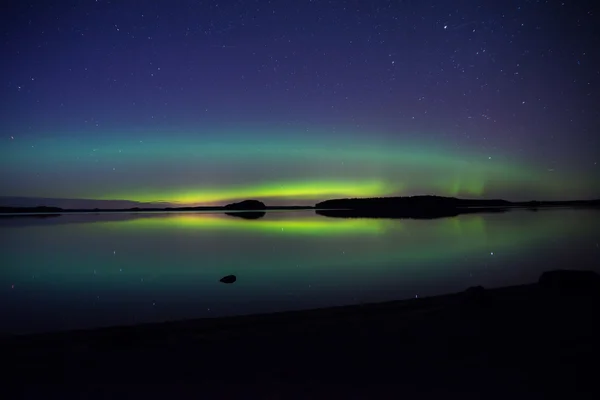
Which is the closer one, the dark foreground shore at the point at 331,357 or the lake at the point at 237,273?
the dark foreground shore at the point at 331,357

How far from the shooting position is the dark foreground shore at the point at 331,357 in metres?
4.64

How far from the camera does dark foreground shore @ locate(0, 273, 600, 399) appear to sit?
464 cm

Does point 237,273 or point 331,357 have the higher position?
point 331,357

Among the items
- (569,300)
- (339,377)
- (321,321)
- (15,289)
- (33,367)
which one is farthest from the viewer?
(15,289)

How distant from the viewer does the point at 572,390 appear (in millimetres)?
4508

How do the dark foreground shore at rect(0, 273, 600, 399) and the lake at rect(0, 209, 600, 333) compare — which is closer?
the dark foreground shore at rect(0, 273, 600, 399)

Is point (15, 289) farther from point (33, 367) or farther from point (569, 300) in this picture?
point (569, 300)

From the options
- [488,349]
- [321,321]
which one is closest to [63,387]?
[321,321]

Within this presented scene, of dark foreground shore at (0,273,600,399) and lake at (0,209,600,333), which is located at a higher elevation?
dark foreground shore at (0,273,600,399)

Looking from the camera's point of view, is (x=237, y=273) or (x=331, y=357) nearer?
(x=331, y=357)

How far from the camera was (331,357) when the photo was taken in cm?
560

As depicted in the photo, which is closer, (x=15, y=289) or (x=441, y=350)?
(x=441, y=350)

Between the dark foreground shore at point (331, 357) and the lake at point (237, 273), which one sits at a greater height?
the dark foreground shore at point (331, 357)

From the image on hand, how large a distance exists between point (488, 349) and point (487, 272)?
14.6 metres
